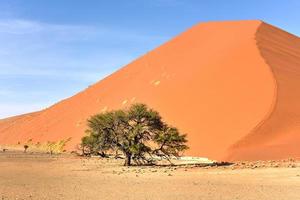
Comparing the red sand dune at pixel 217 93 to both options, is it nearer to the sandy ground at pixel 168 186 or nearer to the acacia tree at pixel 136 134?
the acacia tree at pixel 136 134

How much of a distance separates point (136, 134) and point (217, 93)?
A: 58.9ft

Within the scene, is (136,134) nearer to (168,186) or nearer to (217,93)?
(168,186)

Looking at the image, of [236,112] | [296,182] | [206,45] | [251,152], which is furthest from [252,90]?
A: [296,182]

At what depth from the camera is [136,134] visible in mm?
35625

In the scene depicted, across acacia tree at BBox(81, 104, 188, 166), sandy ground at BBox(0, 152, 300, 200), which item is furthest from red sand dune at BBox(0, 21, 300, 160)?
sandy ground at BBox(0, 152, 300, 200)

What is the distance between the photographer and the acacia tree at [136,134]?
1405 inches

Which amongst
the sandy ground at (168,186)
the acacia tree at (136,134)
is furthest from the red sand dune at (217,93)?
the sandy ground at (168,186)

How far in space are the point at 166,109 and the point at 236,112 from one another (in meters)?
10.1

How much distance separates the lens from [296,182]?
Answer: 22.2 m

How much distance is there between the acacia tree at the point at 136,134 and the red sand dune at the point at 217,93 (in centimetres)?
509

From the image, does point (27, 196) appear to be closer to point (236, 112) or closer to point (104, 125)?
point (104, 125)

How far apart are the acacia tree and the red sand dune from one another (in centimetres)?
509

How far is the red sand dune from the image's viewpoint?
42.0 metres

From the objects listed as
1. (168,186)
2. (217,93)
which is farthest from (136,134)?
(217,93)
